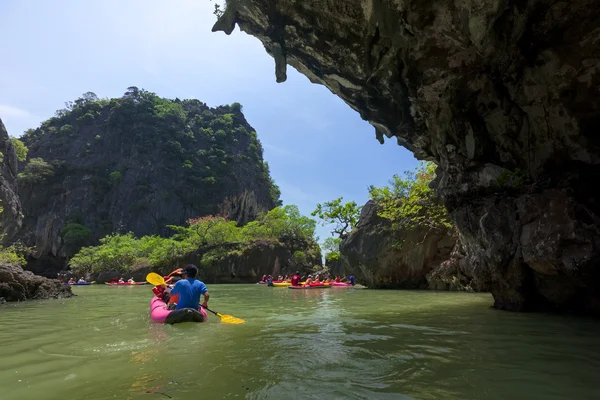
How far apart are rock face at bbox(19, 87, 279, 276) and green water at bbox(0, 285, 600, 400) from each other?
43.6 meters

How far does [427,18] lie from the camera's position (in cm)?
716

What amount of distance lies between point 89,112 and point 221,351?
202ft

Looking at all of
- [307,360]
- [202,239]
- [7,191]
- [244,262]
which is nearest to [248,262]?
[244,262]

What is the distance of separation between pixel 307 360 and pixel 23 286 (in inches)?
473

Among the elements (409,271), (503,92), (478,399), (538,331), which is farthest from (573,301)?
(409,271)

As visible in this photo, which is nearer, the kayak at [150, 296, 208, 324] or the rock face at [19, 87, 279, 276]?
the kayak at [150, 296, 208, 324]

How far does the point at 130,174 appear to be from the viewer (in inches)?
1940

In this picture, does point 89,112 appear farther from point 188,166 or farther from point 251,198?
point 251,198

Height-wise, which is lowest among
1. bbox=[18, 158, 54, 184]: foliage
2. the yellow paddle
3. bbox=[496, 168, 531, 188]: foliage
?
the yellow paddle

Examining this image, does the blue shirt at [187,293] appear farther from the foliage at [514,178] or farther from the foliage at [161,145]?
the foliage at [161,145]

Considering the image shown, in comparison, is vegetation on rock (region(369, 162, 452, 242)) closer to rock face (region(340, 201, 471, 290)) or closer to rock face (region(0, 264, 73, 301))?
rock face (region(340, 201, 471, 290))

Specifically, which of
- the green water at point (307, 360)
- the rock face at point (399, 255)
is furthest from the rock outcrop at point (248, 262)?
the green water at point (307, 360)

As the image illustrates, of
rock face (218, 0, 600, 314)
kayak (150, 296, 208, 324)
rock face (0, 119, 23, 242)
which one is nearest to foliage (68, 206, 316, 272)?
rock face (0, 119, 23, 242)

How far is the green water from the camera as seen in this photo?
259 centimetres
